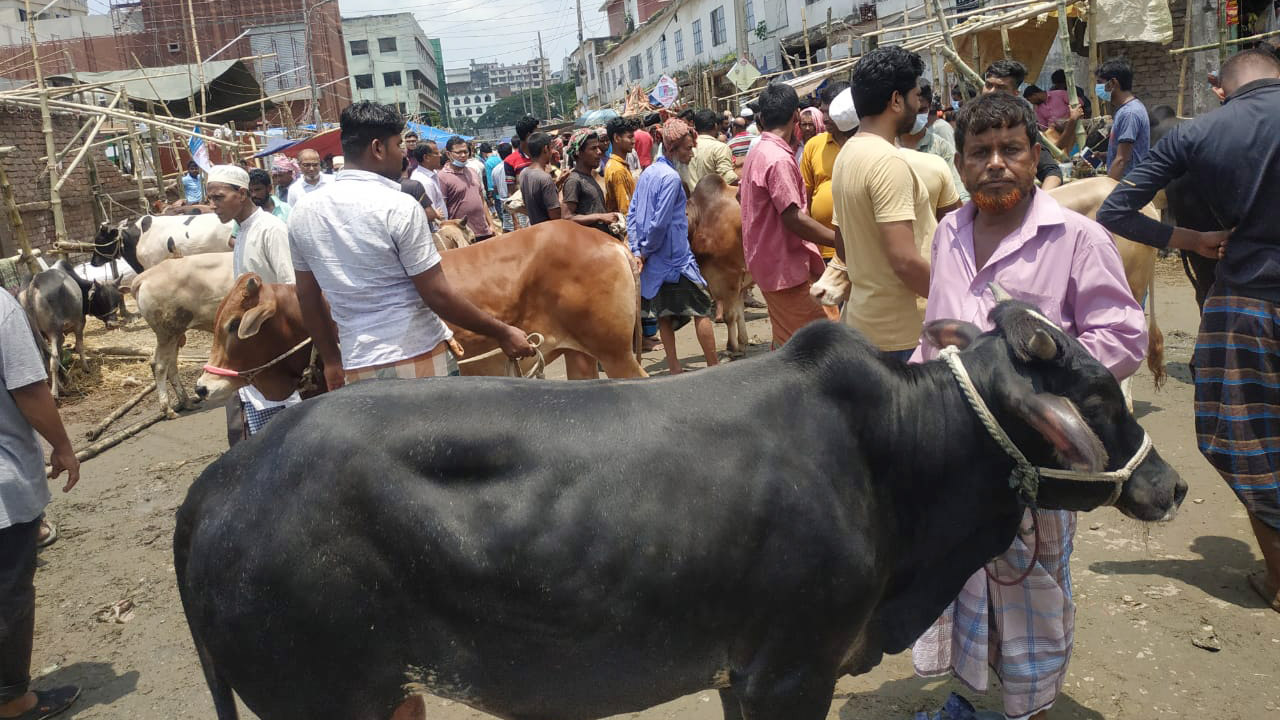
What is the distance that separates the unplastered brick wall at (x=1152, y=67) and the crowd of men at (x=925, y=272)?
1137 centimetres

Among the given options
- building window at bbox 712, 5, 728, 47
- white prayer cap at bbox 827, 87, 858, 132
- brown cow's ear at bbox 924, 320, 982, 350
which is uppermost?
building window at bbox 712, 5, 728, 47

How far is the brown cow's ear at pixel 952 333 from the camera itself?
230 centimetres

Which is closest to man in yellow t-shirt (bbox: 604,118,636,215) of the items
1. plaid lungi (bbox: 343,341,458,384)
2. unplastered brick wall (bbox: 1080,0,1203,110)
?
plaid lungi (bbox: 343,341,458,384)

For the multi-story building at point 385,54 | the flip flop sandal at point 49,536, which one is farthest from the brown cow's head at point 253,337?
the multi-story building at point 385,54

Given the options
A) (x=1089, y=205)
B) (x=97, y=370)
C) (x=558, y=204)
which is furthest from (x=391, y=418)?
(x=97, y=370)

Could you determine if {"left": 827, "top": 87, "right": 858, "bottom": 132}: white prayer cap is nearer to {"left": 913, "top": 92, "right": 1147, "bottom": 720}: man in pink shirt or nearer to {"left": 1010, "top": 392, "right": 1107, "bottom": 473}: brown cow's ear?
{"left": 913, "top": 92, "right": 1147, "bottom": 720}: man in pink shirt

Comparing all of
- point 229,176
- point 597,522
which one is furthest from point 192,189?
point 597,522

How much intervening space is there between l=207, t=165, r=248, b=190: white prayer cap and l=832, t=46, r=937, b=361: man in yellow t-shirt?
3943mm

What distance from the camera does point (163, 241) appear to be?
1219 centimetres

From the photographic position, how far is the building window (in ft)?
116

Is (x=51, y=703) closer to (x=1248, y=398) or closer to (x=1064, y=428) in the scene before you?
(x=1064, y=428)

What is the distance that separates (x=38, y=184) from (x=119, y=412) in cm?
912

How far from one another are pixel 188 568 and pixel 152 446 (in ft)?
21.8

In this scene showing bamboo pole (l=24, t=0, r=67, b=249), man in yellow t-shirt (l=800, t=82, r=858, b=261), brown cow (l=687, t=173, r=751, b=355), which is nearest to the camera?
man in yellow t-shirt (l=800, t=82, r=858, b=261)
